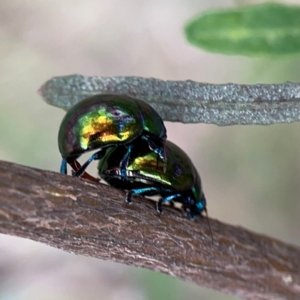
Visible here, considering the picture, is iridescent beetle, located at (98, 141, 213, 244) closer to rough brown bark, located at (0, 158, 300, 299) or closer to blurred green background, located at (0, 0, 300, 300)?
rough brown bark, located at (0, 158, 300, 299)

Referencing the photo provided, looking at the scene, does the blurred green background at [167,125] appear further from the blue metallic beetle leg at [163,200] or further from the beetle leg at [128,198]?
the beetle leg at [128,198]

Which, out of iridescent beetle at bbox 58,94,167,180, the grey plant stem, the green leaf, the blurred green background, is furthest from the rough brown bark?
the blurred green background

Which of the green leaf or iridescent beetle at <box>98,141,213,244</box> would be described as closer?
iridescent beetle at <box>98,141,213,244</box>

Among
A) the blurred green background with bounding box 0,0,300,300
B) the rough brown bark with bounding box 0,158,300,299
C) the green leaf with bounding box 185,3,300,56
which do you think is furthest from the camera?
the blurred green background with bounding box 0,0,300,300

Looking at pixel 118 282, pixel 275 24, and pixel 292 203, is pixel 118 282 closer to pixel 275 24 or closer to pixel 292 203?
pixel 292 203

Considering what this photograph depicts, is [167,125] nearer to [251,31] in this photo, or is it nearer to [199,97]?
[251,31]

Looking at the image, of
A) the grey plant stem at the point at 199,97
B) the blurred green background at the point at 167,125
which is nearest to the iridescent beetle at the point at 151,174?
the grey plant stem at the point at 199,97
